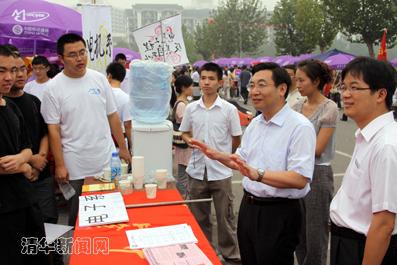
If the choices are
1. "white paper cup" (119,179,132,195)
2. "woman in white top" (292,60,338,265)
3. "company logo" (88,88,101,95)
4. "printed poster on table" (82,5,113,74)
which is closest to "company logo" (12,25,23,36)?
"printed poster on table" (82,5,113,74)

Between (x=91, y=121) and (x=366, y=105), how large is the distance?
225 centimetres

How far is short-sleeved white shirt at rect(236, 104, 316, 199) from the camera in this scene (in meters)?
2.28

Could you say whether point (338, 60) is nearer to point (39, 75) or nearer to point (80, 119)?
point (39, 75)

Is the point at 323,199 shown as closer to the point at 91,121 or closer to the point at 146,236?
the point at 146,236

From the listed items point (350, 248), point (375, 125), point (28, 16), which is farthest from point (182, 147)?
point (28, 16)

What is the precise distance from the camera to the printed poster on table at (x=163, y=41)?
6000 millimetres

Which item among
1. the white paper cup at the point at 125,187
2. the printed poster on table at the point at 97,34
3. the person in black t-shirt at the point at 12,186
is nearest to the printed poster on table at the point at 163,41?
the printed poster on table at the point at 97,34

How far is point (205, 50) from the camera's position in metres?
57.2

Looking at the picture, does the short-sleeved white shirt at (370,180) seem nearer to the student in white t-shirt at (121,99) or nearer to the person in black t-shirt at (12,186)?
the person in black t-shirt at (12,186)

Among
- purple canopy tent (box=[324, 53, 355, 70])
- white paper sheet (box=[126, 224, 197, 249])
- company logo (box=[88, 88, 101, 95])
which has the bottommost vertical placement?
white paper sheet (box=[126, 224, 197, 249])

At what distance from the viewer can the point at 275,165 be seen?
92.9 inches

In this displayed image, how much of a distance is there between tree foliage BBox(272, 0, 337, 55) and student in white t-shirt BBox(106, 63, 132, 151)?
63.3 ft

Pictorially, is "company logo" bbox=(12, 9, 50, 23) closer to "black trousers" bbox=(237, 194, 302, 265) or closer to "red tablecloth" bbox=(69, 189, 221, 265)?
"red tablecloth" bbox=(69, 189, 221, 265)

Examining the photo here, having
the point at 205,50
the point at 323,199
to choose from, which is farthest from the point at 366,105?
the point at 205,50
